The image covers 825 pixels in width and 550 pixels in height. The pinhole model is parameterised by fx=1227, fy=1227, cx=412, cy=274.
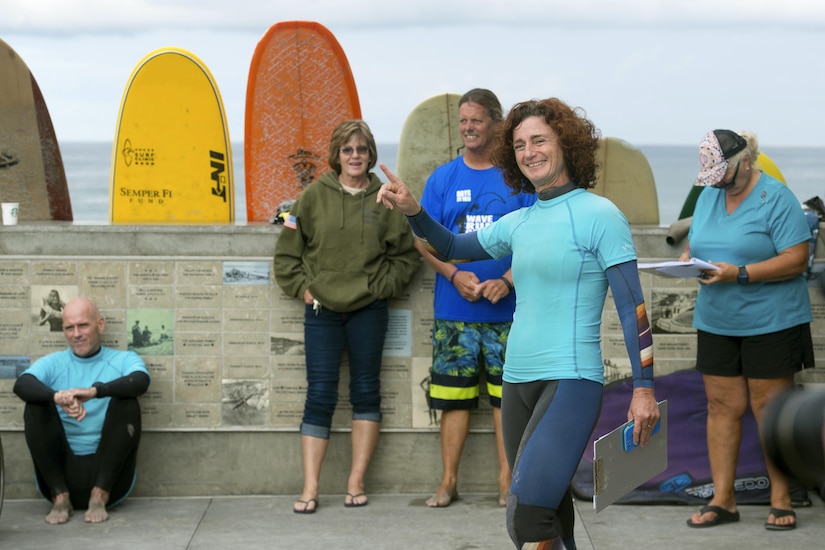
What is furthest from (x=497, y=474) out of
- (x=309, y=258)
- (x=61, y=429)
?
(x=61, y=429)

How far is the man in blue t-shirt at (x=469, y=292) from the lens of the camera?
4863 millimetres

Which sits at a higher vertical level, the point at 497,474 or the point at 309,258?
the point at 309,258

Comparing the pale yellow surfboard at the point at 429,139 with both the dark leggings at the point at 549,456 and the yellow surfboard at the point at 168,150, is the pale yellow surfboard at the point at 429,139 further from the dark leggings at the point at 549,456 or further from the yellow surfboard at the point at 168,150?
the dark leggings at the point at 549,456

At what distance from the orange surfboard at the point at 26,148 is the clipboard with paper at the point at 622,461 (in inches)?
135

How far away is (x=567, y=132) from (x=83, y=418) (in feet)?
8.14

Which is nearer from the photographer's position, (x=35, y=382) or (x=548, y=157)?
(x=548, y=157)

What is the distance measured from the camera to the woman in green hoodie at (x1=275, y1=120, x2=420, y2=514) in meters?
4.98

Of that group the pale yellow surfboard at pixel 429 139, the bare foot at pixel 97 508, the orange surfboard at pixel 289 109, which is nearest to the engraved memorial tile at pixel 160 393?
the bare foot at pixel 97 508

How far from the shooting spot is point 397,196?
3.56m

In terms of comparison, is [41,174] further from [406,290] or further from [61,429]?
[406,290]

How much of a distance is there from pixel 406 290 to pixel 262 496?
1.09m

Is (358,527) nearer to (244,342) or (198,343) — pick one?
(244,342)

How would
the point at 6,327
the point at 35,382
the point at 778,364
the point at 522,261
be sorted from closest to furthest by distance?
the point at 522,261 < the point at 778,364 < the point at 35,382 < the point at 6,327

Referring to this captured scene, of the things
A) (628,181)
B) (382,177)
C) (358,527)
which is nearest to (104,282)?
(358,527)
